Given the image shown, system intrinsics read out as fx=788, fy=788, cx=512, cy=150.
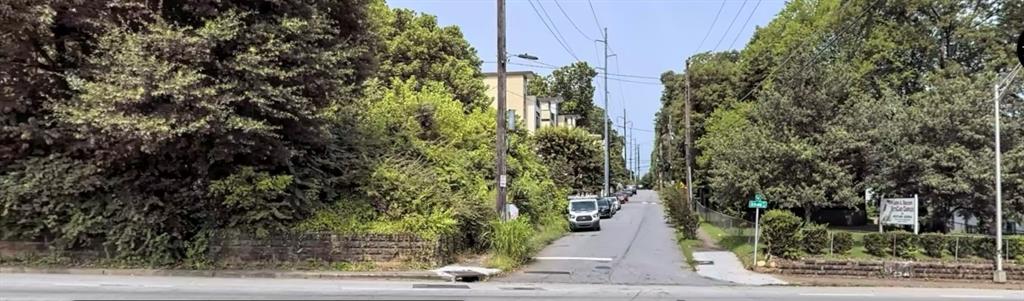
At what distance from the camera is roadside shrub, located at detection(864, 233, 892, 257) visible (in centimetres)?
2161

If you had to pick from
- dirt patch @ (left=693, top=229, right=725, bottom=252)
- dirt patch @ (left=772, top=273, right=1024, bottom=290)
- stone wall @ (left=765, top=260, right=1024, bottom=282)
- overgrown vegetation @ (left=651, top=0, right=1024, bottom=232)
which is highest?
overgrown vegetation @ (left=651, top=0, right=1024, bottom=232)

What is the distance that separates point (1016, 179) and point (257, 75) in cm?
2062

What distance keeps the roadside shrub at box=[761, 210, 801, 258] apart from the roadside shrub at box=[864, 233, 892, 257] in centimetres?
210

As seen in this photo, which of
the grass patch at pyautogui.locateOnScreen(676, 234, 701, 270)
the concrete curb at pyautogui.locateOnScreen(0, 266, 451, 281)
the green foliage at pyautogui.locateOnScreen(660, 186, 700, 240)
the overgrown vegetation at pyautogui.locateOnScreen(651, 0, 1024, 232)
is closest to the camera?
the concrete curb at pyautogui.locateOnScreen(0, 266, 451, 281)

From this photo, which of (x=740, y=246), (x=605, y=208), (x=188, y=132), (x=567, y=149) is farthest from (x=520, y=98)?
(x=188, y=132)

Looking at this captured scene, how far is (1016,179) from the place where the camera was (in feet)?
73.2

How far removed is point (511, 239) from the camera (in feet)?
67.7

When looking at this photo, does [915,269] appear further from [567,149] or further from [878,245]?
[567,149]

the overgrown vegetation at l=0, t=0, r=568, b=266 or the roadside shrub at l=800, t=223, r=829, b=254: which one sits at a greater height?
the overgrown vegetation at l=0, t=0, r=568, b=266

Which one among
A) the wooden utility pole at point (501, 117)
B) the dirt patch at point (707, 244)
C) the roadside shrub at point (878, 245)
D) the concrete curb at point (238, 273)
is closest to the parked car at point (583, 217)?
the dirt patch at point (707, 244)

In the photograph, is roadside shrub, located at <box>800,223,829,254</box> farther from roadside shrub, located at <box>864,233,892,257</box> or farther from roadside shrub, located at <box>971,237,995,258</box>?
roadside shrub, located at <box>971,237,995,258</box>

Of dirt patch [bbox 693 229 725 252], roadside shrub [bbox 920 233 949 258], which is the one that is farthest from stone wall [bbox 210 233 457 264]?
roadside shrub [bbox 920 233 949 258]

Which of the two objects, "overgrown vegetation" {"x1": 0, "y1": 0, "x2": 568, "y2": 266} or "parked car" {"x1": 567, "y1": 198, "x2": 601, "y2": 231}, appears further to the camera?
"parked car" {"x1": 567, "y1": 198, "x2": 601, "y2": 231}

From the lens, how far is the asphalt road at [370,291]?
43.3 ft
